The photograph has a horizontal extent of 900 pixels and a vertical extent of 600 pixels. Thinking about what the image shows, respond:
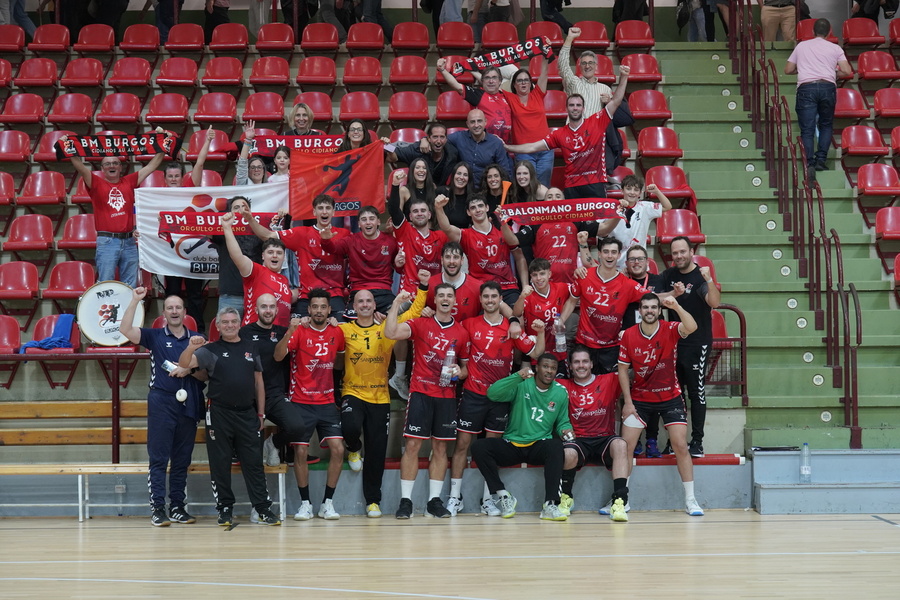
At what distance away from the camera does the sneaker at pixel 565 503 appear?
8.62 metres

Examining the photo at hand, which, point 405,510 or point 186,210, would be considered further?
point 186,210

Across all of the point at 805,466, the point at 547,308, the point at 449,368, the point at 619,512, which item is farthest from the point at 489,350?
the point at 805,466

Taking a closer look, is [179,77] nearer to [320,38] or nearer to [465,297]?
[320,38]

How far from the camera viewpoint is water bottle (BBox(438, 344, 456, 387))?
877 cm

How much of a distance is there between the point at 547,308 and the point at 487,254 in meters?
0.78

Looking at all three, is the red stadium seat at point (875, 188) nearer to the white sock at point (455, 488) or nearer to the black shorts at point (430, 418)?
the black shorts at point (430, 418)

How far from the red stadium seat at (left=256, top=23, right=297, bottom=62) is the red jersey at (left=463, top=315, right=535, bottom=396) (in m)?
6.72

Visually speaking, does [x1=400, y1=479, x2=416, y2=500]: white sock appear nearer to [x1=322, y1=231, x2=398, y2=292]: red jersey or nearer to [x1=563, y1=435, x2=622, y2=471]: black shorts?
[x1=563, y1=435, x2=622, y2=471]: black shorts

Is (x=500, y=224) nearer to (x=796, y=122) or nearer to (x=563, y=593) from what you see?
(x=563, y=593)

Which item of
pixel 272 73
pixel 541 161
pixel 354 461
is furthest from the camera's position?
pixel 272 73

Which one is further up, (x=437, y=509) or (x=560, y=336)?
(x=560, y=336)

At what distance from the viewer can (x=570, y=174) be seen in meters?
10.4

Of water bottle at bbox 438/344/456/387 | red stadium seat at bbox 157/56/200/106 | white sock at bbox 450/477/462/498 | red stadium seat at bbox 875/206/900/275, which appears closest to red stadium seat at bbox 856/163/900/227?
red stadium seat at bbox 875/206/900/275

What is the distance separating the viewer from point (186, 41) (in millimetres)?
14141
